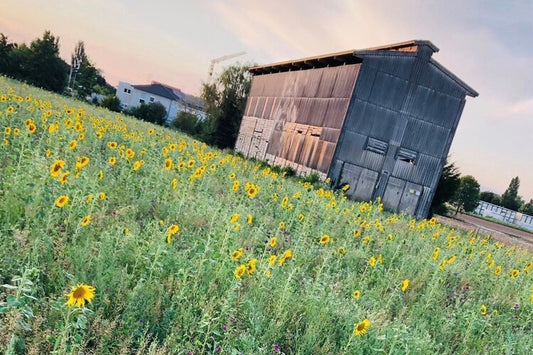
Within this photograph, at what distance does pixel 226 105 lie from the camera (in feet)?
132

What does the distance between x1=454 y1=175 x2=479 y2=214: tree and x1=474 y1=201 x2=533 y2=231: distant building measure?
28.7 metres

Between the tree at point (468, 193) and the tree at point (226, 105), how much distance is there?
3231 cm

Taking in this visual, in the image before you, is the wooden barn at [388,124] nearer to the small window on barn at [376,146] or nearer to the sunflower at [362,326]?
the small window on barn at [376,146]

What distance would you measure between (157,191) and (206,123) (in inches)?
1369

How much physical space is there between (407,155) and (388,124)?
1.94 metres

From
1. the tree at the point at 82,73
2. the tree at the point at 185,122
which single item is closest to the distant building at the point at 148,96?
the tree at the point at 82,73

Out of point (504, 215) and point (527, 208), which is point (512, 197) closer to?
point (527, 208)

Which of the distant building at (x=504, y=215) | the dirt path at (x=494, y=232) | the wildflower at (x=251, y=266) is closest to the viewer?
the wildflower at (x=251, y=266)

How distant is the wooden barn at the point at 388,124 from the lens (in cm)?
1811

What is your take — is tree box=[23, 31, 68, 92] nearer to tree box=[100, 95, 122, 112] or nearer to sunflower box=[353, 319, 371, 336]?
tree box=[100, 95, 122, 112]

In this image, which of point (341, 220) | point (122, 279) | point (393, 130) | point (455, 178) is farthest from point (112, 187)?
point (455, 178)

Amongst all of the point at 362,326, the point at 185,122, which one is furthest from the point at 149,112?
the point at 362,326

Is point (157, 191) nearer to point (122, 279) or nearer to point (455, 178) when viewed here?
point (122, 279)

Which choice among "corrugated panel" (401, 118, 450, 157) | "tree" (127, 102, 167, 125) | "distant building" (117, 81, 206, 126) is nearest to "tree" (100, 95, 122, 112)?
"tree" (127, 102, 167, 125)
